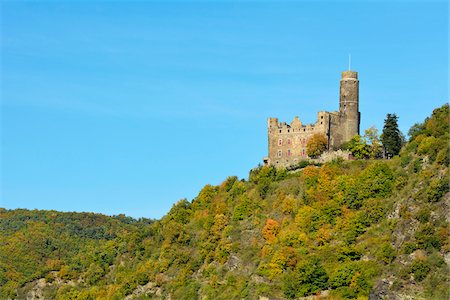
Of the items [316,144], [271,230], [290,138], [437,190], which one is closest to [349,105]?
Result: [316,144]

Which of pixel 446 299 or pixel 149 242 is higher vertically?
pixel 149 242

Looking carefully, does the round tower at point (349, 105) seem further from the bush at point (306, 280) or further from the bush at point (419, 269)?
the bush at point (419, 269)

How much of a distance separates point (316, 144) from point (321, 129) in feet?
5.38

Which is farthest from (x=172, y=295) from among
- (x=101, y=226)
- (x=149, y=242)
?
(x=101, y=226)

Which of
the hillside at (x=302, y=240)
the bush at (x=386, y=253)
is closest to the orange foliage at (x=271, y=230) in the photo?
the hillside at (x=302, y=240)

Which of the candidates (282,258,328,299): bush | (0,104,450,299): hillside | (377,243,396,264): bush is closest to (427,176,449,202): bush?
(0,104,450,299): hillside

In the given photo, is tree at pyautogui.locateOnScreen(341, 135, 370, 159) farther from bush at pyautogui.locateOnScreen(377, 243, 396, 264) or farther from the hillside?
bush at pyautogui.locateOnScreen(377, 243, 396, 264)

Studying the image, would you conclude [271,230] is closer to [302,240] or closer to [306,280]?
[302,240]

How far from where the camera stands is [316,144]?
11950 cm

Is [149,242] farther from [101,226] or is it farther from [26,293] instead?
[101,226]

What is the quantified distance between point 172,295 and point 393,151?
26222 mm

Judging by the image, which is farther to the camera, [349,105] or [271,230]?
[349,105]

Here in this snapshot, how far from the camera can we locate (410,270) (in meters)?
96.4

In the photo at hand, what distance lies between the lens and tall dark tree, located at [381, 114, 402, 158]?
11795cm
